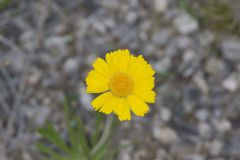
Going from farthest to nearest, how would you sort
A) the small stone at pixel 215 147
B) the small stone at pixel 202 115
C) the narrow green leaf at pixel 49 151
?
the small stone at pixel 202 115
the small stone at pixel 215 147
the narrow green leaf at pixel 49 151

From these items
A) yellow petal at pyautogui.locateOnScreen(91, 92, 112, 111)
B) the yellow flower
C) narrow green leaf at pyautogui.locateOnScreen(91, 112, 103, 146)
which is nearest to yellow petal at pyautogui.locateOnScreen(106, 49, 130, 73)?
the yellow flower

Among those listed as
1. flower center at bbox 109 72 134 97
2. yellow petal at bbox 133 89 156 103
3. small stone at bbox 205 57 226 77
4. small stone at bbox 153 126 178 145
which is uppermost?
small stone at bbox 205 57 226 77

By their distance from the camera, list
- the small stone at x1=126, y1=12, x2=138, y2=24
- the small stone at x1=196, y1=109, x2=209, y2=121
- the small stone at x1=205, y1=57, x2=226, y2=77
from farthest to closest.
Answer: the small stone at x1=126, y1=12, x2=138, y2=24, the small stone at x1=205, y1=57, x2=226, y2=77, the small stone at x1=196, y1=109, x2=209, y2=121

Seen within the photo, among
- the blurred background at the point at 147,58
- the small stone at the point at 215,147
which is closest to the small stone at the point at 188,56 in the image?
the blurred background at the point at 147,58

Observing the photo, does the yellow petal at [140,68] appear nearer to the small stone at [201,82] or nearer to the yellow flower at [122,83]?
the yellow flower at [122,83]

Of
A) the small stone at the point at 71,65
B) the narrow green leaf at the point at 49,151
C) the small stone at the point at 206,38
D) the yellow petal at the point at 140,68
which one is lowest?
the yellow petal at the point at 140,68

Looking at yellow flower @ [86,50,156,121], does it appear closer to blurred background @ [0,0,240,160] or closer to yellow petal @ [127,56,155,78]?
yellow petal @ [127,56,155,78]

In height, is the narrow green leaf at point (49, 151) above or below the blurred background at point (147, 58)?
below
